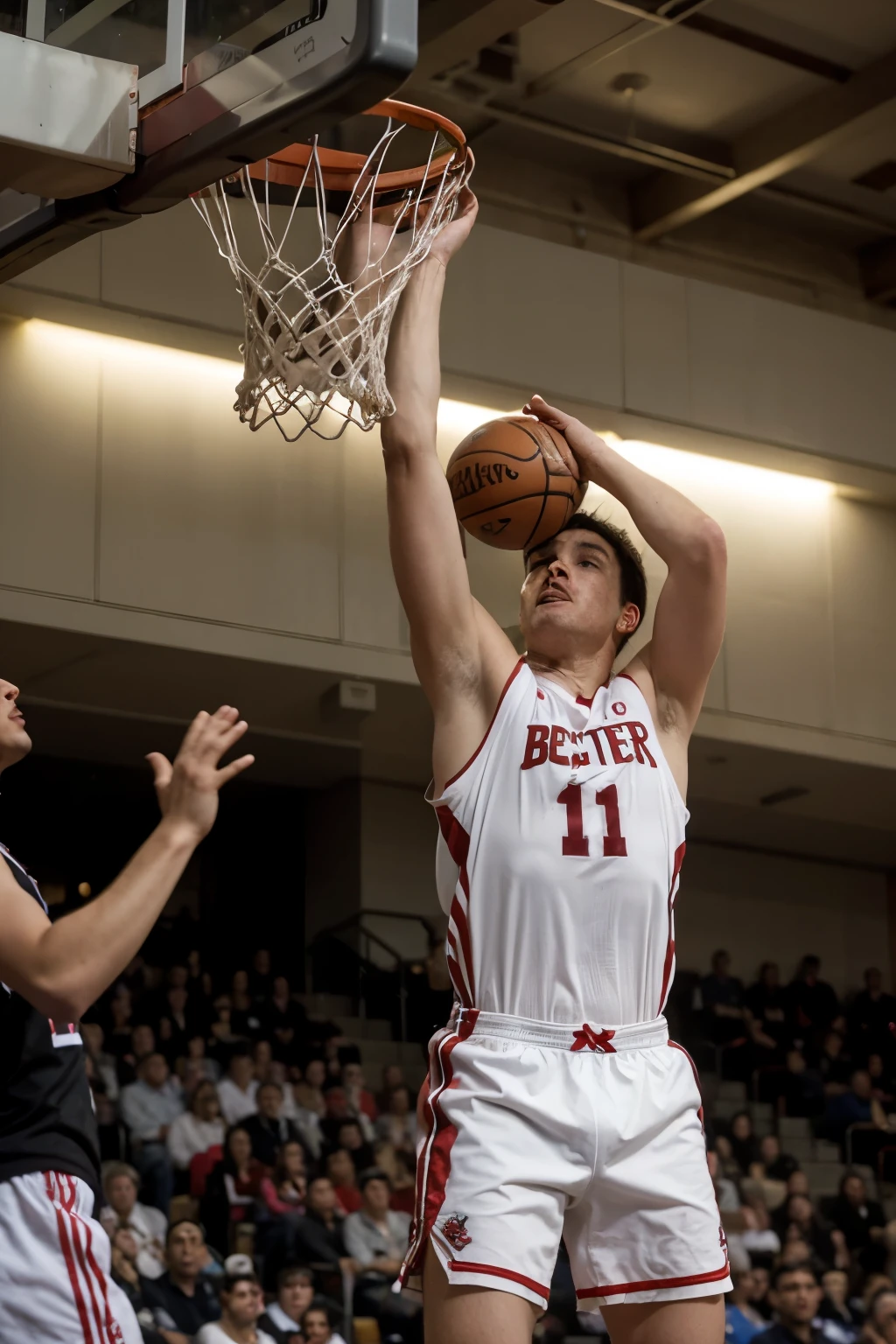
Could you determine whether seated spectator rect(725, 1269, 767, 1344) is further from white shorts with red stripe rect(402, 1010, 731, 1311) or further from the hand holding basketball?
the hand holding basketball

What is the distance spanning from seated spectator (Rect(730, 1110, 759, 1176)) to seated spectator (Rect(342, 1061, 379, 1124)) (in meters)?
2.91

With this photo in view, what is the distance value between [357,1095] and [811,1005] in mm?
6124

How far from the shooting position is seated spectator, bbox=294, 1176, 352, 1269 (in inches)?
383

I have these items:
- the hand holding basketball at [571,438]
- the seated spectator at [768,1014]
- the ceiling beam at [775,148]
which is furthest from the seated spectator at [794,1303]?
the ceiling beam at [775,148]

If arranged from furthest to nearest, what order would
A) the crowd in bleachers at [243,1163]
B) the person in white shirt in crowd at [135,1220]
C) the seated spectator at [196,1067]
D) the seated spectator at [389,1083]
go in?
the seated spectator at [389,1083]
the seated spectator at [196,1067]
the person in white shirt in crowd at [135,1220]
the crowd in bleachers at [243,1163]

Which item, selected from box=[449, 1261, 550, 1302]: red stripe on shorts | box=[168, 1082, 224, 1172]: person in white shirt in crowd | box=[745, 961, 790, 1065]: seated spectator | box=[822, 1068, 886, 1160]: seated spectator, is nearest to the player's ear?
box=[449, 1261, 550, 1302]: red stripe on shorts

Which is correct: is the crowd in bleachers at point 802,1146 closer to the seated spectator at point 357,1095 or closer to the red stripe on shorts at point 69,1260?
the seated spectator at point 357,1095

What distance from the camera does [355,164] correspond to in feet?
13.8

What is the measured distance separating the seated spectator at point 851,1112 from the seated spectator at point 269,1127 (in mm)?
5769

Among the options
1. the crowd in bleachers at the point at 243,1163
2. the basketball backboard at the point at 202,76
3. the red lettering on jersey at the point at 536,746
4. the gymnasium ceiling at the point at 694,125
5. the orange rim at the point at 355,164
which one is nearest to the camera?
the basketball backboard at the point at 202,76

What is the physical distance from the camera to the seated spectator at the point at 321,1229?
9727 millimetres

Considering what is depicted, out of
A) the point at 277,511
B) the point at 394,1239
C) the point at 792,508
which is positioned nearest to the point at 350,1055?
the point at 394,1239

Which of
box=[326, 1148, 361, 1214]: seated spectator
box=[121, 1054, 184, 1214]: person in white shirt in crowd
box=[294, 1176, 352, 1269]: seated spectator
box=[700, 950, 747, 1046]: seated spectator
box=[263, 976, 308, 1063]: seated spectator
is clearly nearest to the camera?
box=[294, 1176, 352, 1269]: seated spectator

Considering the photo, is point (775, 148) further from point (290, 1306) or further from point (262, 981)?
point (290, 1306)
